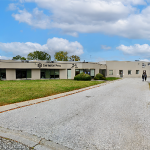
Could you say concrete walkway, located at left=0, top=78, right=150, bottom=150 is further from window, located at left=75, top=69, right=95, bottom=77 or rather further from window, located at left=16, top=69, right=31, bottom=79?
window, located at left=75, top=69, right=95, bottom=77

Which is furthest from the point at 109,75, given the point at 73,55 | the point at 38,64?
the point at 73,55

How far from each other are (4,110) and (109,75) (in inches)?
1576

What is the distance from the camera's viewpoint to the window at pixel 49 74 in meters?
30.3

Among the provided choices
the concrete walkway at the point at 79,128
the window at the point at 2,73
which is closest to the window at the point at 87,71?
the window at the point at 2,73

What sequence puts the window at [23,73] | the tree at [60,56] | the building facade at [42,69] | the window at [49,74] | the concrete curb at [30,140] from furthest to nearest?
the tree at [60,56]
the window at [49,74]
the window at [23,73]
the building facade at [42,69]
the concrete curb at [30,140]

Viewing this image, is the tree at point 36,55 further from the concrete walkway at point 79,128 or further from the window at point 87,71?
the concrete walkway at point 79,128

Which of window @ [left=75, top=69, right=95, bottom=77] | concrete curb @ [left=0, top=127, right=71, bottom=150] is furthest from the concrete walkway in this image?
window @ [left=75, top=69, right=95, bottom=77]

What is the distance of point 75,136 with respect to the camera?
14.8 feet

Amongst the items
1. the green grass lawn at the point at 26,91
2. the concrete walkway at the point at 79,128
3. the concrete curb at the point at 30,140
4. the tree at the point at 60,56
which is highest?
the tree at the point at 60,56

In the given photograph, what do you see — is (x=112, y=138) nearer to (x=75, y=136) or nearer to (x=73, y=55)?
(x=75, y=136)

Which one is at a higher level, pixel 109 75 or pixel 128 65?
pixel 128 65

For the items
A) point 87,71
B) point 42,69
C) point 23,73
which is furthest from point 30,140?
point 87,71

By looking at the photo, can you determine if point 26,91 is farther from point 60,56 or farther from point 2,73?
point 60,56

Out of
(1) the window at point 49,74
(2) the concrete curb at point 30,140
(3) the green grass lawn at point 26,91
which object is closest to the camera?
(2) the concrete curb at point 30,140
